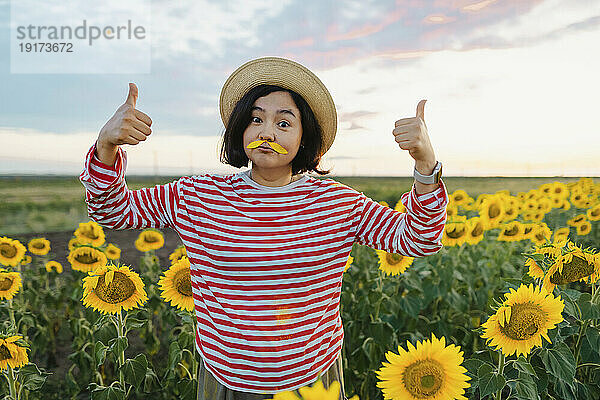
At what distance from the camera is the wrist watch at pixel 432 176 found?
5.09 feet

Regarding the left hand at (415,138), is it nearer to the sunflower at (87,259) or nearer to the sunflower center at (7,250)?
the sunflower at (87,259)

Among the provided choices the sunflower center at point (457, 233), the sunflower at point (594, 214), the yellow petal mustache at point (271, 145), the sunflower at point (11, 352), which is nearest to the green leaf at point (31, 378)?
the sunflower at point (11, 352)

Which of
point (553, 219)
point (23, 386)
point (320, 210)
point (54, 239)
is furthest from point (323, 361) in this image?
point (54, 239)

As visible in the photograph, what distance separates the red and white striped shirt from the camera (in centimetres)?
172

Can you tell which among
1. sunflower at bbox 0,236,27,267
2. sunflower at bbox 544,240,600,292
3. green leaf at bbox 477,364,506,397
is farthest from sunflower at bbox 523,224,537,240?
sunflower at bbox 0,236,27,267

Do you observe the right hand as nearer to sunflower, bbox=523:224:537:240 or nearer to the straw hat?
the straw hat

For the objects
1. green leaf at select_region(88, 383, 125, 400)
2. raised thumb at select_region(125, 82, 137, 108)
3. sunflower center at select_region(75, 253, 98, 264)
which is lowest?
green leaf at select_region(88, 383, 125, 400)

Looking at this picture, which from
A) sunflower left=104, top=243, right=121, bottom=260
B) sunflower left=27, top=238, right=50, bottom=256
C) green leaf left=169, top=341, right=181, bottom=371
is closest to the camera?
green leaf left=169, top=341, right=181, bottom=371

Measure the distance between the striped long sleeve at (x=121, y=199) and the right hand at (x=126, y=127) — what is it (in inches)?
3.7

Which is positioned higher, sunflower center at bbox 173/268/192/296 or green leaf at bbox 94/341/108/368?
sunflower center at bbox 173/268/192/296

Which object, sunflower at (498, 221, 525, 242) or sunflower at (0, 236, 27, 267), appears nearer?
sunflower at (0, 236, 27, 267)

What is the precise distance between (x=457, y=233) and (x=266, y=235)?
229 cm

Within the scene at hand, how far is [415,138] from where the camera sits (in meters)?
1.49

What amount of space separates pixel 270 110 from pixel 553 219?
6417mm
